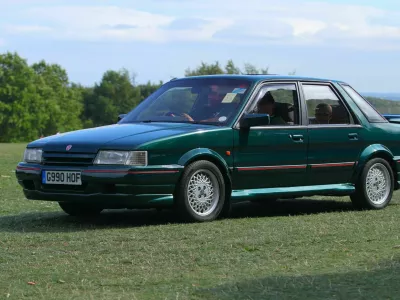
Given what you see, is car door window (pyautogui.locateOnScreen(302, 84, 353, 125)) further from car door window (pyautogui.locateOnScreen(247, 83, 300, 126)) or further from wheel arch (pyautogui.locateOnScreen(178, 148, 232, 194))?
wheel arch (pyautogui.locateOnScreen(178, 148, 232, 194))

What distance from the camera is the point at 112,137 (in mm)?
9719

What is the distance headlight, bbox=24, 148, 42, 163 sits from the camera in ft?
32.7

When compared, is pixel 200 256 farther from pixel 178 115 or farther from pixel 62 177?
pixel 178 115

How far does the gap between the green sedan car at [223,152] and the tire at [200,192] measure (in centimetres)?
1

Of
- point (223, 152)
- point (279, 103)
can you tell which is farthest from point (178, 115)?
point (279, 103)

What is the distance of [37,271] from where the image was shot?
6.87 meters

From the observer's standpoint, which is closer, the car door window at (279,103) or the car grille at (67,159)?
the car grille at (67,159)

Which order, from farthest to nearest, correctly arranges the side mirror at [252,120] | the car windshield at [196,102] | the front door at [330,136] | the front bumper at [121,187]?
the front door at [330,136], the car windshield at [196,102], the side mirror at [252,120], the front bumper at [121,187]

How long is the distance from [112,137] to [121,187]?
57cm

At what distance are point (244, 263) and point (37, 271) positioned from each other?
4.94 ft

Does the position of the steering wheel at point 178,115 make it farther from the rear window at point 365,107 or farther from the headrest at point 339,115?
the rear window at point 365,107

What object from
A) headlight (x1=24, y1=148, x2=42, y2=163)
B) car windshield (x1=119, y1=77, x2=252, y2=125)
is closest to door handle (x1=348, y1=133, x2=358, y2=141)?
car windshield (x1=119, y1=77, x2=252, y2=125)

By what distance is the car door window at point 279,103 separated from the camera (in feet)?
35.7

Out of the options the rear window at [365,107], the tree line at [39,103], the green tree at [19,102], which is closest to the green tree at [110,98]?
the tree line at [39,103]
